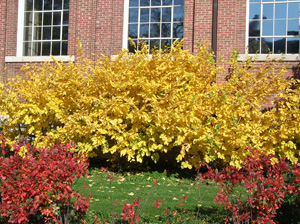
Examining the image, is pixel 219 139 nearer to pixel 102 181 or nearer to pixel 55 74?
pixel 102 181

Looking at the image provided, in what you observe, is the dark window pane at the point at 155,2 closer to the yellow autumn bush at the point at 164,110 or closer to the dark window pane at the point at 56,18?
the dark window pane at the point at 56,18

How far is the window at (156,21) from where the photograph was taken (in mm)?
11016

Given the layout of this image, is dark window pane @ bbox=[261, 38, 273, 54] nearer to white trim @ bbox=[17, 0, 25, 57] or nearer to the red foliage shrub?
the red foliage shrub

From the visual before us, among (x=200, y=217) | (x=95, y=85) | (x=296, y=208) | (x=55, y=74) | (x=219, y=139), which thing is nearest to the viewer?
(x=296, y=208)

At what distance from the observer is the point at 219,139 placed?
7.16m

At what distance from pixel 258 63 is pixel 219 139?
3.87 metres

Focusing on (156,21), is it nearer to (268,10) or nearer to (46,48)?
(268,10)

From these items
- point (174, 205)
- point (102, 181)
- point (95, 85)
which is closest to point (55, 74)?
point (95, 85)

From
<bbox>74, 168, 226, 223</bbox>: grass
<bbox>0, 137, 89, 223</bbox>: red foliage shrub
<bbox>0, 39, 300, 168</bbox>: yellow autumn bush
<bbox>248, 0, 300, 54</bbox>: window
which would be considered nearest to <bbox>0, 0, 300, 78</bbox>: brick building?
<bbox>248, 0, 300, 54</bbox>: window

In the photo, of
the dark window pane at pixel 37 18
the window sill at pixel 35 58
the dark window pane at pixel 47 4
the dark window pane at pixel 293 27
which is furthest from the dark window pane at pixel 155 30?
the dark window pane at pixel 37 18

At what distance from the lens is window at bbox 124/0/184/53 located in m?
11.0

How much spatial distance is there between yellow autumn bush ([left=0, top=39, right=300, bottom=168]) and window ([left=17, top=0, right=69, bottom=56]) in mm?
4189

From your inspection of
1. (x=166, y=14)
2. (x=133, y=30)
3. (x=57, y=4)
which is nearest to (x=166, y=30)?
(x=166, y=14)

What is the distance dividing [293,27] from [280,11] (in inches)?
25.3
